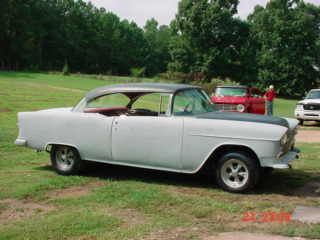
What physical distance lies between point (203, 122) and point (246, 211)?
165cm

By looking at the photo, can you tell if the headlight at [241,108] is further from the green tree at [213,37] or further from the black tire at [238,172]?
the green tree at [213,37]

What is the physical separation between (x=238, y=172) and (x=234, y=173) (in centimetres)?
6

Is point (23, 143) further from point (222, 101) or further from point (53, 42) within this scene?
point (53, 42)

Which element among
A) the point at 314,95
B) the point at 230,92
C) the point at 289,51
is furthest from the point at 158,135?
the point at 289,51

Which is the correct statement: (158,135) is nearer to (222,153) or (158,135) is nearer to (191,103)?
(191,103)

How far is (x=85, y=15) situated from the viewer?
10519 cm

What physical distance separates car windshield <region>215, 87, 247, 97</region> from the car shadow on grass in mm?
12909

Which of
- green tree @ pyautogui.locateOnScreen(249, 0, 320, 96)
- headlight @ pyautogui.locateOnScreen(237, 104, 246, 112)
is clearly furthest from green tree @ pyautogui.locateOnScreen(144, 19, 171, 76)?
headlight @ pyautogui.locateOnScreen(237, 104, 246, 112)

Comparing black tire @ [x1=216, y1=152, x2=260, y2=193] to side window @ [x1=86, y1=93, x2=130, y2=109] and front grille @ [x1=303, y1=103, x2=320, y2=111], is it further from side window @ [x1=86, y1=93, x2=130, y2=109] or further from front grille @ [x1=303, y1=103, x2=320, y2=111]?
front grille @ [x1=303, y1=103, x2=320, y2=111]

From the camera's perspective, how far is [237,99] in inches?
840

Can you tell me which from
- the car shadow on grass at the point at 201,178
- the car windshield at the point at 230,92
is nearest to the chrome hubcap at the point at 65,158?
the car shadow on grass at the point at 201,178

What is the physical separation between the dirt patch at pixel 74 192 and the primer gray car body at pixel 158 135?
60 cm

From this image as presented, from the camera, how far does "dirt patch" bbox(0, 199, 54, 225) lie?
6.16 meters

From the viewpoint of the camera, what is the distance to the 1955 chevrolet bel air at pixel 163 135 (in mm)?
7246
